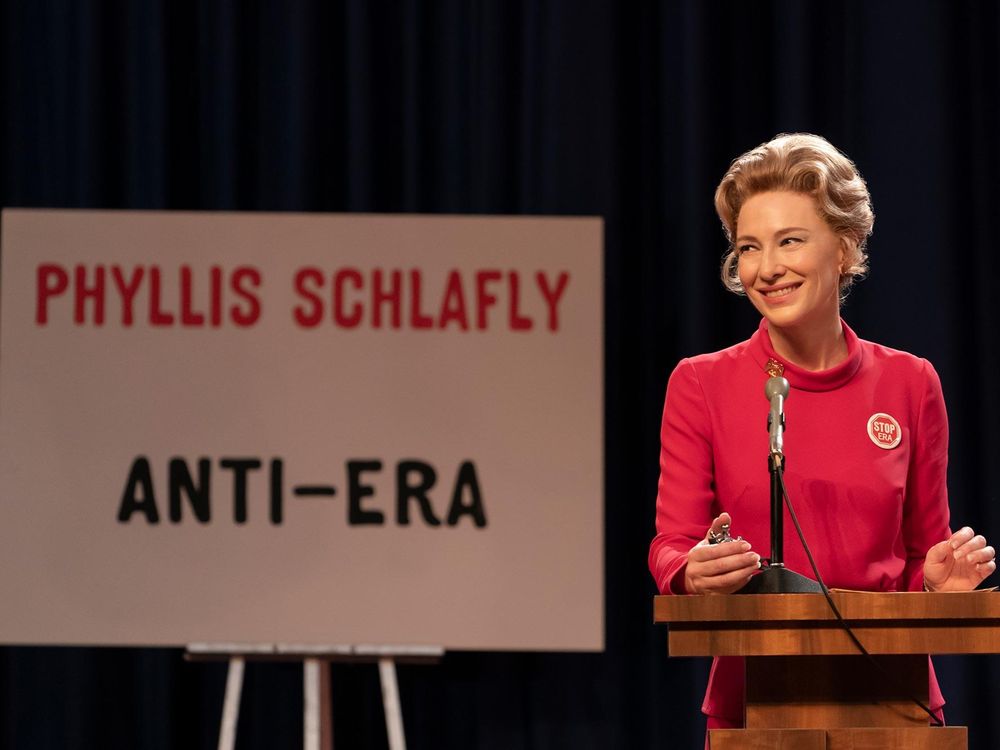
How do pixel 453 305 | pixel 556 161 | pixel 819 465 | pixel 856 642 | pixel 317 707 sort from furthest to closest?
1. pixel 556 161
2. pixel 453 305
3. pixel 317 707
4. pixel 819 465
5. pixel 856 642

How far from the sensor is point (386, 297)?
3.34 metres

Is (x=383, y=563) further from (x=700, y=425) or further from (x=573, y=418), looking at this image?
(x=700, y=425)

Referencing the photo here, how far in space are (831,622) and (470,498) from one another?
191 cm

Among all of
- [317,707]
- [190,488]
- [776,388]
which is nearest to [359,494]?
[190,488]

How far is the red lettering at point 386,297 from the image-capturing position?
3.33 metres

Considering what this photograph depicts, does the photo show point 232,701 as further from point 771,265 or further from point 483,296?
point 771,265

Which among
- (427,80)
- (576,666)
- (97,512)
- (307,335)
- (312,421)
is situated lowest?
(576,666)

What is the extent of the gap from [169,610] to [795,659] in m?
2.08

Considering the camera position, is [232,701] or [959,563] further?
[232,701]

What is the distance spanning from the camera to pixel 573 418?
331 centimetres

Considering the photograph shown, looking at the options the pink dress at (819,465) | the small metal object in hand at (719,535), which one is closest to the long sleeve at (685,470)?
the pink dress at (819,465)

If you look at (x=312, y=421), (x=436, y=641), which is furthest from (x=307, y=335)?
(x=436, y=641)

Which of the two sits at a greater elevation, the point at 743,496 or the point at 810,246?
the point at 810,246

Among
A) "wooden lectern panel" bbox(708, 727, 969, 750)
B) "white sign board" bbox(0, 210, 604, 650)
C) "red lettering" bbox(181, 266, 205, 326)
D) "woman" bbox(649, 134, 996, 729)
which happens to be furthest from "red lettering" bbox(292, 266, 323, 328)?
"wooden lectern panel" bbox(708, 727, 969, 750)
